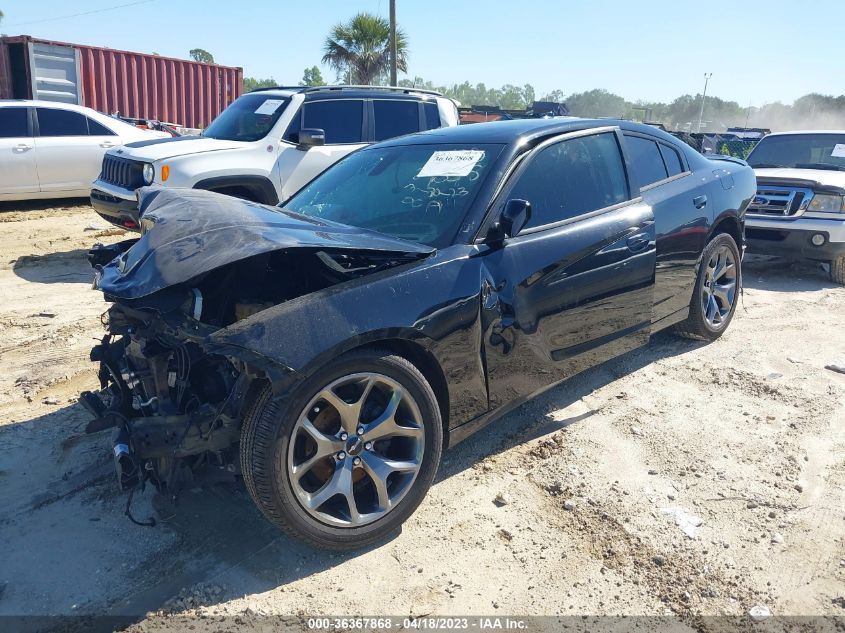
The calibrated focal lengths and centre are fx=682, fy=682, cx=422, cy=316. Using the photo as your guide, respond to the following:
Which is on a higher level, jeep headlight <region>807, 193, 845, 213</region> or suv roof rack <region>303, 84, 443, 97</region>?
suv roof rack <region>303, 84, 443, 97</region>

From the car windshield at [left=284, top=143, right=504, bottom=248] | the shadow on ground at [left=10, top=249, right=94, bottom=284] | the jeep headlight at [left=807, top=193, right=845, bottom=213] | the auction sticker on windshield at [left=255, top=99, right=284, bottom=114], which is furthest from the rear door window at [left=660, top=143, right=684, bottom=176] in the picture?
the shadow on ground at [left=10, top=249, right=94, bottom=284]

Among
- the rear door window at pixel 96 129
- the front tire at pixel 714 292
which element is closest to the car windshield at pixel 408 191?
the front tire at pixel 714 292

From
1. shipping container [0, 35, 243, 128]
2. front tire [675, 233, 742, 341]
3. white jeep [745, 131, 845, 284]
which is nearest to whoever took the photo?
front tire [675, 233, 742, 341]

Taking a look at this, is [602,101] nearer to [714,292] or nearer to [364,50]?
[364,50]

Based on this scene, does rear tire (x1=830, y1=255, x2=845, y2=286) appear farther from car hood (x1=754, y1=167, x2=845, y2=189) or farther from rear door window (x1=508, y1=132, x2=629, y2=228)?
rear door window (x1=508, y1=132, x2=629, y2=228)

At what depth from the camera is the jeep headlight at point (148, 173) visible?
7098 mm

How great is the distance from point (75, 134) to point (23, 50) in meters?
7.39

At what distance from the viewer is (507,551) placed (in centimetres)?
293

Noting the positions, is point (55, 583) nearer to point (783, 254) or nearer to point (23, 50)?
point (783, 254)

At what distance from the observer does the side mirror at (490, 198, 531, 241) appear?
3279mm

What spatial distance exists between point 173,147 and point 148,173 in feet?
1.60

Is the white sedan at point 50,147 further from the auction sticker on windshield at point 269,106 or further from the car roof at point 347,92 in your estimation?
the auction sticker on windshield at point 269,106

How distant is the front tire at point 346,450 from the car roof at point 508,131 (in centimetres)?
160

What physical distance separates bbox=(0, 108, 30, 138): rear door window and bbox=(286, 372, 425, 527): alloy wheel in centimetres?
954
